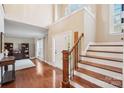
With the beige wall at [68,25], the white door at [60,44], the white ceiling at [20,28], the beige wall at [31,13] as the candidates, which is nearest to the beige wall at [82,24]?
the beige wall at [68,25]

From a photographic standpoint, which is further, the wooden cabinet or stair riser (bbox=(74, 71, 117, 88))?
the wooden cabinet

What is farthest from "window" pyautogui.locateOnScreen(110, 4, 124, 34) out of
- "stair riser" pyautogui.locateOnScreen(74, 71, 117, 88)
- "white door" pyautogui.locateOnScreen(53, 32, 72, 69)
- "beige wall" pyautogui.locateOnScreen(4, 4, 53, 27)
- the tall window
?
"beige wall" pyautogui.locateOnScreen(4, 4, 53, 27)

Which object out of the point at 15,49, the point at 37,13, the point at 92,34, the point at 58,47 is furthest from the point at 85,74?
the point at 15,49

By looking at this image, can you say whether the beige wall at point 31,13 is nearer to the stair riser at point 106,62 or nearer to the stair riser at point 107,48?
the stair riser at point 107,48

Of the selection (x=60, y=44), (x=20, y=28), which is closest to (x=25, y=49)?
(x=20, y=28)

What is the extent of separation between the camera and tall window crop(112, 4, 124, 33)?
14.5 feet

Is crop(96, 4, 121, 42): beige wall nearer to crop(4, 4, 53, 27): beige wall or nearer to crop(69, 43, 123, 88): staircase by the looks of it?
crop(69, 43, 123, 88): staircase

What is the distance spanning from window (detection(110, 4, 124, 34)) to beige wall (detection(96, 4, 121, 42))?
0.72 feet

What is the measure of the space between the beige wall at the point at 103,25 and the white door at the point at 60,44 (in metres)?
1.22

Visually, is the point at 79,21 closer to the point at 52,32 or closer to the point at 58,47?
the point at 58,47

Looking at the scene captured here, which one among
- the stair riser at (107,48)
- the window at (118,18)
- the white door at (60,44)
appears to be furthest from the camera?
the white door at (60,44)

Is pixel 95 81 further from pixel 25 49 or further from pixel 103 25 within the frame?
pixel 25 49

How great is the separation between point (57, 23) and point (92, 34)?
94.0 inches

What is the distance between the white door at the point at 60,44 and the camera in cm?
539
